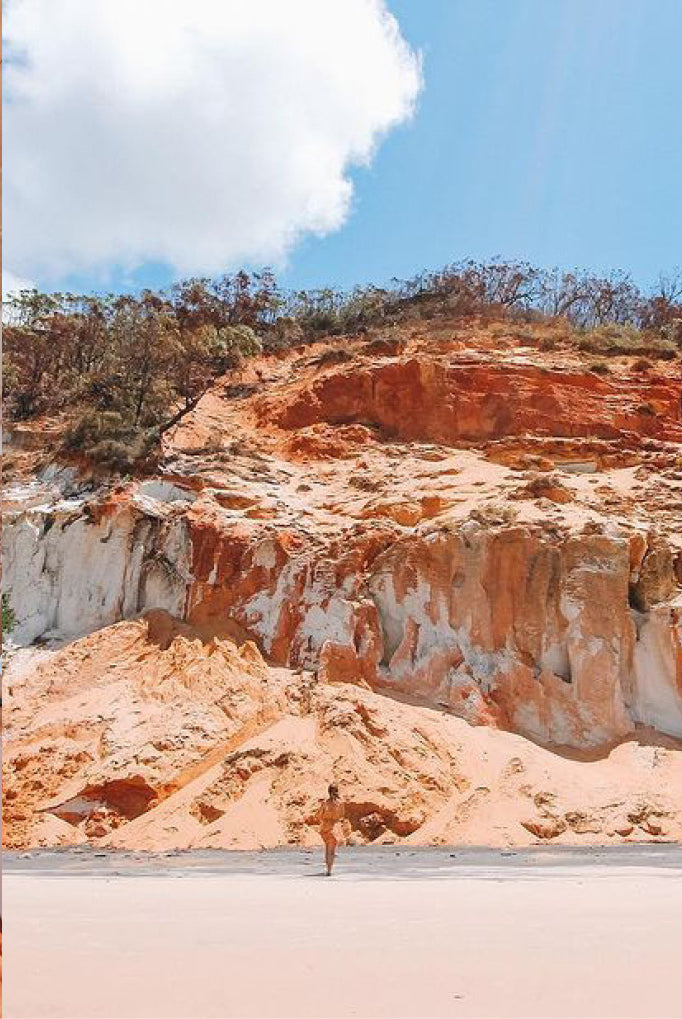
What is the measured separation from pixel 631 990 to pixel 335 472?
28310mm

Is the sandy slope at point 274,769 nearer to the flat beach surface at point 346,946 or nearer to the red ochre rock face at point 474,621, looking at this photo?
the red ochre rock face at point 474,621

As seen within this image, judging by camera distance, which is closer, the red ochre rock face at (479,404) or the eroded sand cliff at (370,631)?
the eroded sand cliff at (370,631)

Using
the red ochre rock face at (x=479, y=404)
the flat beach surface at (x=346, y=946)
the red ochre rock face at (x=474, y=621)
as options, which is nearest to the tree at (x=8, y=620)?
the red ochre rock face at (x=474, y=621)

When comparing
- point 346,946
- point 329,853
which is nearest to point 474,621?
point 329,853

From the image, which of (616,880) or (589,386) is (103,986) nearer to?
(616,880)

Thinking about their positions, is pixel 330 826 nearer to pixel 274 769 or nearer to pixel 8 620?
pixel 274 769

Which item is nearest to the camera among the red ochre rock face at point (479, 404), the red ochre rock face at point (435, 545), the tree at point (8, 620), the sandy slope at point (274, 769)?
the sandy slope at point (274, 769)

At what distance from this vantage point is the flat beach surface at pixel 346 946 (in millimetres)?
4859

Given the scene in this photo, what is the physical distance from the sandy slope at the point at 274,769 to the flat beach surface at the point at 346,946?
707 centimetres

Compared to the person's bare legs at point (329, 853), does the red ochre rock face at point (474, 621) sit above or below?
above

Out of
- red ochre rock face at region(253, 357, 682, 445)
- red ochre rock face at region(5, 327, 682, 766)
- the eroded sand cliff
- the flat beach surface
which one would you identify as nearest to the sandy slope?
the eroded sand cliff

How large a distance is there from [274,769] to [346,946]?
1448 cm

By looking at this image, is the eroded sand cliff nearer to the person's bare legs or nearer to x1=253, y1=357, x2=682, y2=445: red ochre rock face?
x1=253, y1=357, x2=682, y2=445: red ochre rock face

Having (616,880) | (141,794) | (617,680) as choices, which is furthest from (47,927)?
(617,680)
